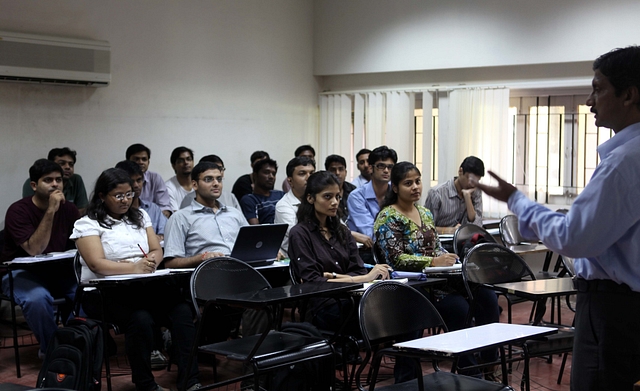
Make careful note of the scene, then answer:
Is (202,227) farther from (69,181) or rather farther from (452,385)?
(452,385)

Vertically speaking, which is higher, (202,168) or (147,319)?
(202,168)

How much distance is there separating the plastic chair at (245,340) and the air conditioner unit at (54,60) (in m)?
3.60

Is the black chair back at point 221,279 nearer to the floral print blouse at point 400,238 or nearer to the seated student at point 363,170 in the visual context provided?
the floral print blouse at point 400,238

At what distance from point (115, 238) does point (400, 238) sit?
5.63 ft

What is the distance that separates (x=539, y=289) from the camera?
353 centimetres

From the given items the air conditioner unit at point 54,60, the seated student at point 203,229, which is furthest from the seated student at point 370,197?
the air conditioner unit at point 54,60

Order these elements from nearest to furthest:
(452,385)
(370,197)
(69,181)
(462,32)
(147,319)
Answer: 1. (452,385)
2. (147,319)
3. (370,197)
4. (69,181)
5. (462,32)

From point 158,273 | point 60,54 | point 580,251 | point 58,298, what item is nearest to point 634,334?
point 580,251

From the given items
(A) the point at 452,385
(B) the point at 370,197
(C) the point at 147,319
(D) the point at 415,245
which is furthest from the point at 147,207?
(A) the point at 452,385

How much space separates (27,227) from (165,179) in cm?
267

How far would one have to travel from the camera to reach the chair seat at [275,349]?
3.06m

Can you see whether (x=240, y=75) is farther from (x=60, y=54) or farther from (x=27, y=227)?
(x=27, y=227)

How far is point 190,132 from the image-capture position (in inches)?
300

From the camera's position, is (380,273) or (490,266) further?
(490,266)
